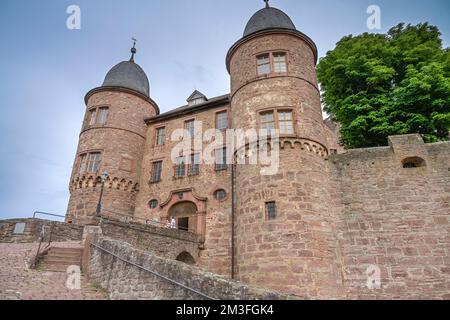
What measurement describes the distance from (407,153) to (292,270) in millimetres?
8088

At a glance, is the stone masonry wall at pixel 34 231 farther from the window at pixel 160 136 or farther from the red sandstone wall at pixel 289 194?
the window at pixel 160 136

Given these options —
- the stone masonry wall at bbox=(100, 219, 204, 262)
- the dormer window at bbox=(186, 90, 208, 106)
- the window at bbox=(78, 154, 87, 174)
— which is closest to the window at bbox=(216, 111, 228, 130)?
the dormer window at bbox=(186, 90, 208, 106)

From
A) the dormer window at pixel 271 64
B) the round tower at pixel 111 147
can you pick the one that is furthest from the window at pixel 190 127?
the dormer window at pixel 271 64

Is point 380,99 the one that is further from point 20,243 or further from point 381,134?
point 20,243

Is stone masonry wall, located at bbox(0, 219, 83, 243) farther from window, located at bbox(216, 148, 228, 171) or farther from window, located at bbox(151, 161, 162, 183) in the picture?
window, located at bbox(216, 148, 228, 171)

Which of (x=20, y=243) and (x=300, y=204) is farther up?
(x=300, y=204)

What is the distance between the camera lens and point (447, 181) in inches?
516

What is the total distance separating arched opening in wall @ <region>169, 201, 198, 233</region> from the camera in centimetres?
1794

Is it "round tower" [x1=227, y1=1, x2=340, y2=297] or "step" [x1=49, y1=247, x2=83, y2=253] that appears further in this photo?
"round tower" [x1=227, y1=1, x2=340, y2=297]

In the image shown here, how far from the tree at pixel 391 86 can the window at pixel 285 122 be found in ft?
14.2

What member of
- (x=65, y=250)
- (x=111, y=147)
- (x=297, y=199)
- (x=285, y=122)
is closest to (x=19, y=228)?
(x=65, y=250)

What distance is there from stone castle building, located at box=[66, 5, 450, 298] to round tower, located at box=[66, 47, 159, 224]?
16 centimetres

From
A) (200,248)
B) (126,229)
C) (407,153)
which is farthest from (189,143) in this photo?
(407,153)

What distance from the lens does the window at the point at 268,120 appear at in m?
14.2
